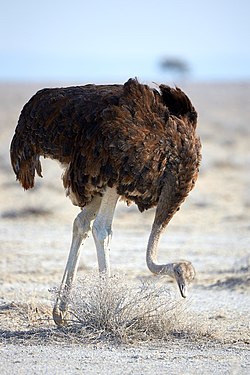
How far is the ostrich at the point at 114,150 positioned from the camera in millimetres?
7426

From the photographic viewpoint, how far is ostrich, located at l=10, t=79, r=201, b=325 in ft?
24.4

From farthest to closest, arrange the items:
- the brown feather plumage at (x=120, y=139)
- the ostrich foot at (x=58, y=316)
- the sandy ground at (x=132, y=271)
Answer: the ostrich foot at (x=58, y=316)
the brown feather plumage at (x=120, y=139)
the sandy ground at (x=132, y=271)

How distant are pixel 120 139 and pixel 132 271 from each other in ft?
11.7

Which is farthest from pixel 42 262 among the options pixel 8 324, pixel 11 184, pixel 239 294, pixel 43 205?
pixel 11 184

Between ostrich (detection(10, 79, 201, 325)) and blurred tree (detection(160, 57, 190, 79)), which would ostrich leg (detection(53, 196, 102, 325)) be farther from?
blurred tree (detection(160, 57, 190, 79))

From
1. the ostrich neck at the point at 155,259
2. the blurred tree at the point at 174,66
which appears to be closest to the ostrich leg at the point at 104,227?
the ostrich neck at the point at 155,259

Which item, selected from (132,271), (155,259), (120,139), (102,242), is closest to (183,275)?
(155,259)

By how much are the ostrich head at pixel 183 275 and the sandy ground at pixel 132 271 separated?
0.43 metres

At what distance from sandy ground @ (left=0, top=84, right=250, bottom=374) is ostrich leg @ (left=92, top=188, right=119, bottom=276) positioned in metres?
0.51

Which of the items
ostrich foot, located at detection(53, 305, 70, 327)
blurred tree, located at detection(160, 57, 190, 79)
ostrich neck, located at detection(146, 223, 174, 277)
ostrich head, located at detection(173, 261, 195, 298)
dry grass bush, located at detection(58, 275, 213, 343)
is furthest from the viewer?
blurred tree, located at detection(160, 57, 190, 79)

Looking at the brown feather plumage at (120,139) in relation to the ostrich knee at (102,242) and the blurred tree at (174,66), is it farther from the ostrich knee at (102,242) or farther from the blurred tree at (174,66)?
the blurred tree at (174,66)

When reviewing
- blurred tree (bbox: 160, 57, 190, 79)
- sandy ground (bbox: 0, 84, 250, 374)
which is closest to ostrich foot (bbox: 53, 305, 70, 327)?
sandy ground (bbox: 0, 84, 250, 374)

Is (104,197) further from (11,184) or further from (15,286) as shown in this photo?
(11,184)

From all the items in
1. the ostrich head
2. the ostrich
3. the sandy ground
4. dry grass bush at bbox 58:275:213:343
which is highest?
the ostrich
